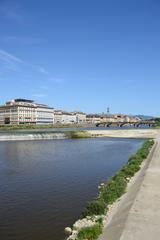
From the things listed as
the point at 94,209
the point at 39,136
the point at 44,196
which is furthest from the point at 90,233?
the point at 39,136

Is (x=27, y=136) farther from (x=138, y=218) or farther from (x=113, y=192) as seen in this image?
(x=138, y=218)

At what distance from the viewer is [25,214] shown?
1797 cm

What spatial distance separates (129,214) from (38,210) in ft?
20.5

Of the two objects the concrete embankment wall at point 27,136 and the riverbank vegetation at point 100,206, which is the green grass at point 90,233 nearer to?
the riverbank vegetation at point 100,206

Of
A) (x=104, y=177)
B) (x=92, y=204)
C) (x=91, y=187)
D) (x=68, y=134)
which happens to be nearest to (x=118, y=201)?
(x=92, y=204)

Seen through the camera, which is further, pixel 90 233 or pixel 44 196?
pixel 44 196

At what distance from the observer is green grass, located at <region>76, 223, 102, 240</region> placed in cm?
1291

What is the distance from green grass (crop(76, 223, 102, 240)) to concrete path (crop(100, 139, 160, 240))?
10.6 inches

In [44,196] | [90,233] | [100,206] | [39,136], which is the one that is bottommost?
[44,196]

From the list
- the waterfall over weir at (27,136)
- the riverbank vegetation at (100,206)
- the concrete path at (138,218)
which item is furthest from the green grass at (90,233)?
the waterfall over weir at (27,136)

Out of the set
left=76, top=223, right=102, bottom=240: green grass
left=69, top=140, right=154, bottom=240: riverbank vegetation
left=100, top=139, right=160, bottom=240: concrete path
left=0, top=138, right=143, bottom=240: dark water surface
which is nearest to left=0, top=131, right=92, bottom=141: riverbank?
left=0, top=138, right=143, bottom=240: dark water surface

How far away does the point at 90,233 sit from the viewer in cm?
1316

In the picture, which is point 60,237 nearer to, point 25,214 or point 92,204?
point 92,204

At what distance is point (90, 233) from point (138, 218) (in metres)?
2.38
